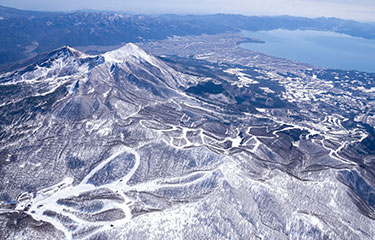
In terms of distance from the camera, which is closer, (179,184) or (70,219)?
(70,219)

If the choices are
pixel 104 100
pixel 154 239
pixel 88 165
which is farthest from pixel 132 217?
pixel 104 100

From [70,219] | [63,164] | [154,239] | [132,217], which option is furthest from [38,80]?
[154,239]

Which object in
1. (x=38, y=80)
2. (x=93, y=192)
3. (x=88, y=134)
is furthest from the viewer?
(x=38, y=80)

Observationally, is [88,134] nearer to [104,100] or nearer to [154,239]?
[104,100]

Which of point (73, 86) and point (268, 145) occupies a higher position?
point (73, 86)

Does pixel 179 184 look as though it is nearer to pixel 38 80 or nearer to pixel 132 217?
pixel 132 217

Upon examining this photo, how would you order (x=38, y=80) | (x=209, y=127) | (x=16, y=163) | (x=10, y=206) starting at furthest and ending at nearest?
(x=38, y=80) < (x=209, y=127) < (x=16, y=163) < (x=10, y=206)
